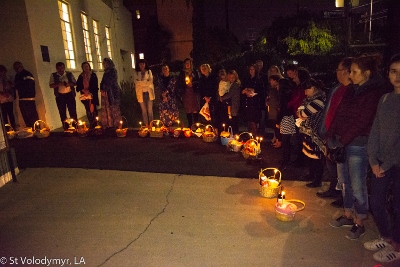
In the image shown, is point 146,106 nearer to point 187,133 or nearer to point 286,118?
point 187,133

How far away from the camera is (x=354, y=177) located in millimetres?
3322

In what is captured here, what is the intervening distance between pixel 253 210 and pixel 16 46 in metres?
8.70

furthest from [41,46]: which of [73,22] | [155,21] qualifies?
[155,21]

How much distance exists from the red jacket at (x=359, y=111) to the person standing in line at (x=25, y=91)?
8.34 m

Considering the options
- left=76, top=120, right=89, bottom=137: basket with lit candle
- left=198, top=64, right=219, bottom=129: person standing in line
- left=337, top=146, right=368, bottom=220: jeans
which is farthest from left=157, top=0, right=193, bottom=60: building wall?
left=337, top=146, right=368, bottom=220: jeans

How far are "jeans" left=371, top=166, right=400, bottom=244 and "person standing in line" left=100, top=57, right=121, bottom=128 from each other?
7104 mm

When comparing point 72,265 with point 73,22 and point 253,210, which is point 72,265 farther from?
point 73,22

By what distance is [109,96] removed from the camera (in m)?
8.64

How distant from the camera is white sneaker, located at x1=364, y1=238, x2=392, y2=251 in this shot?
3.15m

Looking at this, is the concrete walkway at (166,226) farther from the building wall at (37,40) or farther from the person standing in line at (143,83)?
the building wall at (37,40)

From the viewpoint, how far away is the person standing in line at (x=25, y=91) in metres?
8.66

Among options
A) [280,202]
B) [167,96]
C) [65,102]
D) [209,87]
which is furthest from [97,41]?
[280,202]

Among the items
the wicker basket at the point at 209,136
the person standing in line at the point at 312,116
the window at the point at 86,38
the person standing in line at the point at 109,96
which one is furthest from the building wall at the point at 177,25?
the person standing in line at the point at 312,116

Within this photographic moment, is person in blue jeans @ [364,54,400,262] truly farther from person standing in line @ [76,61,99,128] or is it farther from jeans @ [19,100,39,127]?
jeans @ [19,100,39,127]
